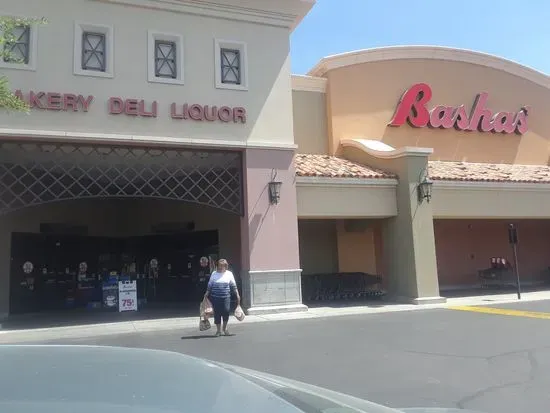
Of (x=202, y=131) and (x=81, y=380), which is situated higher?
(x=202, y=131)

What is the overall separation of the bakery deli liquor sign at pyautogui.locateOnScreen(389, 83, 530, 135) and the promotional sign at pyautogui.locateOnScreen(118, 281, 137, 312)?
37.9ft

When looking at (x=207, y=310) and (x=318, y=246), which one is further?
(x=318, y=246)

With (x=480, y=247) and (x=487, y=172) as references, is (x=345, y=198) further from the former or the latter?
(x=480, y=247)

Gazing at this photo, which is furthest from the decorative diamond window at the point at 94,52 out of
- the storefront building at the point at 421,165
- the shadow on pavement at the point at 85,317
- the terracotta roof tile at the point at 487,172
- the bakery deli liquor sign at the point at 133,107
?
the terracotta roof tile at the point at 487,172

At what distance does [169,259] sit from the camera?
2088cm

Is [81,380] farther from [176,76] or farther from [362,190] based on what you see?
[362,190]

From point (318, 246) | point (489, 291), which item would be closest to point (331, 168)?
point (318, 246)

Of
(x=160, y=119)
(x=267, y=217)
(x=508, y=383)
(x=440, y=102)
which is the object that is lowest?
(x=508, y=383)

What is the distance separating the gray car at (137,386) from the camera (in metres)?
1.87

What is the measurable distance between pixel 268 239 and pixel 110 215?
346 inches

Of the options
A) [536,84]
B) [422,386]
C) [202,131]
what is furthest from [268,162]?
[536,84]

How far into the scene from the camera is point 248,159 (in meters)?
15.4

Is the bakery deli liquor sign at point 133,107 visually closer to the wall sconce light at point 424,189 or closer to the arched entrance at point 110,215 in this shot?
the arched entrance at point 110,215

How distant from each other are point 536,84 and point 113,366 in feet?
84.6
